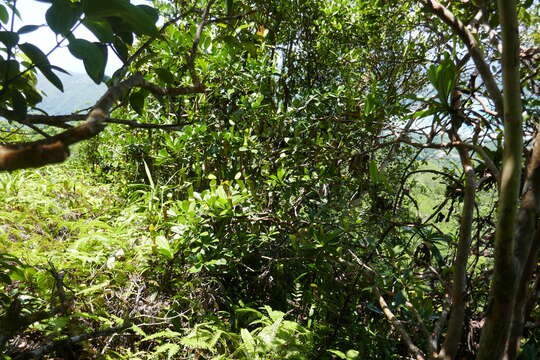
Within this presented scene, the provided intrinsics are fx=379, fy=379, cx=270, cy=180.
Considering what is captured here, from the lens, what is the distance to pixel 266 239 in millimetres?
1990

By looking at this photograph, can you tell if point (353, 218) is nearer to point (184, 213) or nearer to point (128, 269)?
point (184, 213)

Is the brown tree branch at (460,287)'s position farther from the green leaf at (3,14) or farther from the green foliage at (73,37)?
the green leaf at (3,14)

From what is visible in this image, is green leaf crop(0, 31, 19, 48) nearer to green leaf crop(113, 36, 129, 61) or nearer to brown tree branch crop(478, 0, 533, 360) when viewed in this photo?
green leaf crop(113, 36, 129, 61)

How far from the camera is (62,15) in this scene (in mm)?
699


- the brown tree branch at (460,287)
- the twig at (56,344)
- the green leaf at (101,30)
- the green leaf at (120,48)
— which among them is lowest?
the twig at (56,344)

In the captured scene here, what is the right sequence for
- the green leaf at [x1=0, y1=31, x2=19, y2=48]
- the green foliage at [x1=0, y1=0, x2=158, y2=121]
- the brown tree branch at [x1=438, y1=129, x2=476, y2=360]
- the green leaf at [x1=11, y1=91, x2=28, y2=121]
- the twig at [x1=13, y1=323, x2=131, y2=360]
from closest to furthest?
the green foliage at [x1=0, y1=0, x2=158, y2=121]
the green leaf at [x1=0, y1=31, x2=19, y2=48]
the green leaf at [x1=11, y1=91, x2=28, y2=121]
the brown tree branch at [x1=438, y1=129, x2=476, y2=360]
the twig at [x1=13, y1=323, x2=131, y2=360]

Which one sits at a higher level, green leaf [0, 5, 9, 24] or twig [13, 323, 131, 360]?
green leaf [0, 5, 9, 24]

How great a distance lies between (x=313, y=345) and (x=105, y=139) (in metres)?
2.51

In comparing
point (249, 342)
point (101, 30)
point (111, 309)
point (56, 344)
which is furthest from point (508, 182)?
point (111, 309)

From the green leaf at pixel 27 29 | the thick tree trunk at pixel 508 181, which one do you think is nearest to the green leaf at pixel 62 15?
the green leaf at pixel 27 29

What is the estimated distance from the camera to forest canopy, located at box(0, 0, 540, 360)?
0.92m

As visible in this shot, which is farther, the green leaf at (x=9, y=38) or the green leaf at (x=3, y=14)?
the green leaf at (x=3, y=14)

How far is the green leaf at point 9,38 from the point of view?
77 cm

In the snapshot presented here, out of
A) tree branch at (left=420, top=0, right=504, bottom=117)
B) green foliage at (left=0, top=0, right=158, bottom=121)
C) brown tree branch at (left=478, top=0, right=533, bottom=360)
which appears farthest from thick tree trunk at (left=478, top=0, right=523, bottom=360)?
green foliage at (left=0, top=0, right=158, bottom=121)
